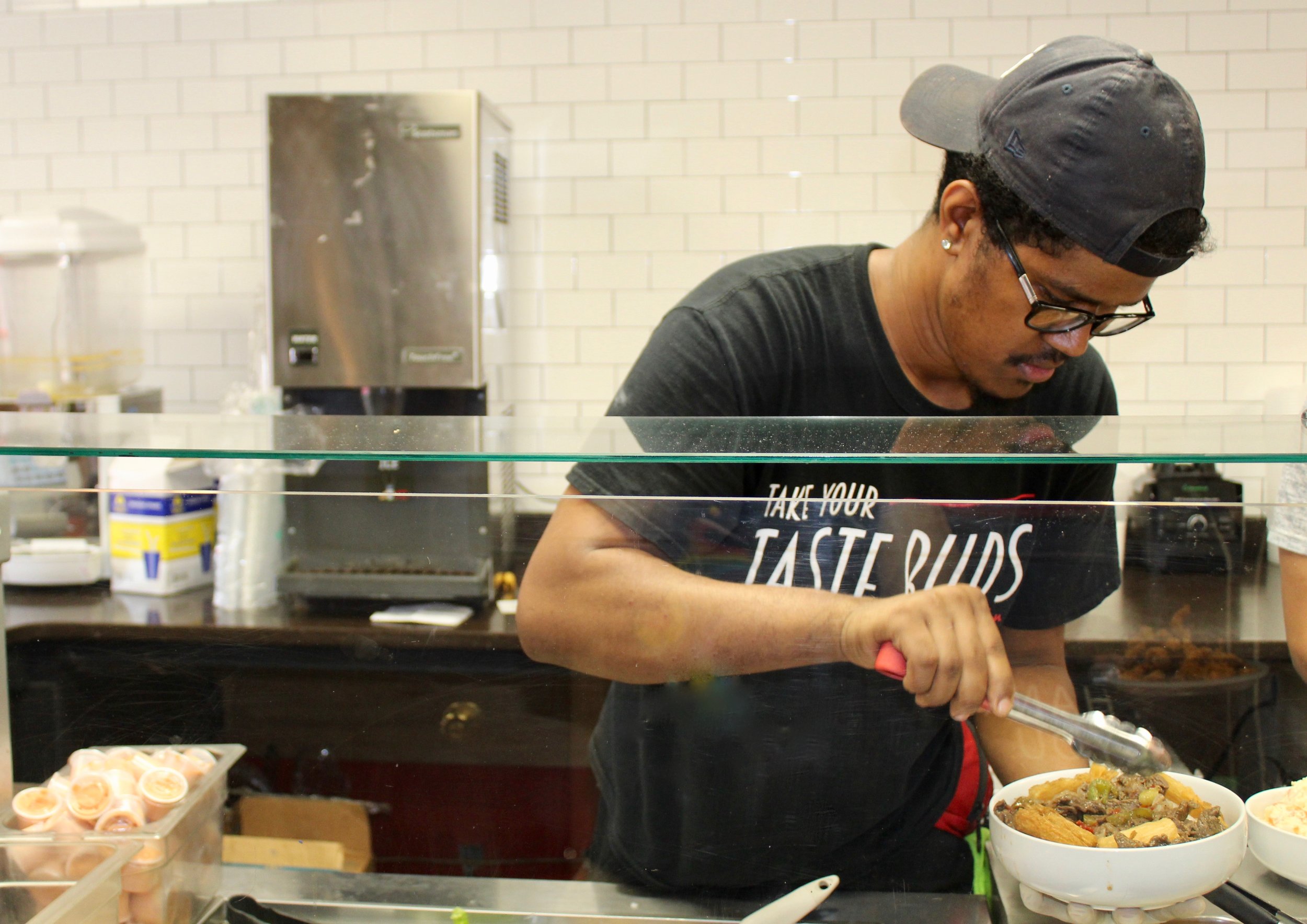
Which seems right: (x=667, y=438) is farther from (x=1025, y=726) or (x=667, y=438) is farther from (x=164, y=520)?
(x=164, y=520)

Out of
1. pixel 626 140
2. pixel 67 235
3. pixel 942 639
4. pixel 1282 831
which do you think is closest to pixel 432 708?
pixel 942 639

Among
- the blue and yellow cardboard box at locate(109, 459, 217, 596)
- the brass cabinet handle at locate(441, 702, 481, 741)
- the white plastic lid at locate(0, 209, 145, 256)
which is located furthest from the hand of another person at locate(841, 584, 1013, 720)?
the white plastic lid at locate(0, 209, 145, 256)

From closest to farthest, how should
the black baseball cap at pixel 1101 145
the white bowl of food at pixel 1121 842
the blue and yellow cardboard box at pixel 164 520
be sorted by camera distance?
the white bowl of food at pixel 1121 842
the black baseball cap at pixel 1101 145
the blue and yellow cardboard box at pixel 164 520

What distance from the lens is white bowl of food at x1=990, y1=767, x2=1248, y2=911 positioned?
2.57ft

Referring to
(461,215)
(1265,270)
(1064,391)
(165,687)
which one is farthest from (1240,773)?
(1265,270)

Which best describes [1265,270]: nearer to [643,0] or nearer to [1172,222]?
[643,0]

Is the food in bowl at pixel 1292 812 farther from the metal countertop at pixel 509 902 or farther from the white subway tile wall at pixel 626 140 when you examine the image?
the white subway tile wall at pixel 626 140

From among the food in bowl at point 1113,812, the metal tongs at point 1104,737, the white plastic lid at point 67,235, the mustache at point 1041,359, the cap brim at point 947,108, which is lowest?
the food in bowl at point 1113,812

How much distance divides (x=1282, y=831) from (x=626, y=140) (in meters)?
2.65

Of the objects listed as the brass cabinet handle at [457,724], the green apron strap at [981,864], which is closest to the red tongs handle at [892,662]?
the green apron strap at [981,864]

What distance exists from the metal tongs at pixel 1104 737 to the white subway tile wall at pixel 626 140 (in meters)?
2.21

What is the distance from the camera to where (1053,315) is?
1.18m

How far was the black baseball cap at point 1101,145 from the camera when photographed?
1045mm

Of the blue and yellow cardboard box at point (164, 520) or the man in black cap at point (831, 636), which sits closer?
the man in black cap at point (831, 636)
